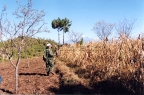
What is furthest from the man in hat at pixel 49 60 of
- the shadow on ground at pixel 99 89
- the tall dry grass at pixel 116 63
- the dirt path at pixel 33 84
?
the shadow on ground at pixel 99 89

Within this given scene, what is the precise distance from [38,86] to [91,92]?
7.06 ft

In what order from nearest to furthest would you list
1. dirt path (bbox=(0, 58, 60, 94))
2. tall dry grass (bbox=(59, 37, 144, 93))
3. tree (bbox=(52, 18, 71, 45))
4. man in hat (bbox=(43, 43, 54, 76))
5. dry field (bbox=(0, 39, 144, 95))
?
tall dry grass (bbox=(59, 37, 144, 93)), dry field (bbox=(0, 39, 144, 95)), dirt path (bbox=(0, 58, 60, 94)), man in hat (bbox=(43, 43, 54, 76)), tree (bbox=(52, 18, 71, 45))

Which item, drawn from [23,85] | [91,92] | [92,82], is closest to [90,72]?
[92,82]

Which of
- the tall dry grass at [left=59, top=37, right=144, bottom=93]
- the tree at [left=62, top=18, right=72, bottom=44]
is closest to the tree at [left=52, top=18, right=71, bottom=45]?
the tree at [left=62, top=18, right=72, bottom=44]

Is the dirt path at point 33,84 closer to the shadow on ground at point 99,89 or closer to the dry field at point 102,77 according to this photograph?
the dry field at point 102,77

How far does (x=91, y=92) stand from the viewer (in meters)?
8.96

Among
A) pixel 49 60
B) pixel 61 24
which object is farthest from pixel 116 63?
pixel 61 24

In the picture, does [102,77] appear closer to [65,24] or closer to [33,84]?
[33,84]

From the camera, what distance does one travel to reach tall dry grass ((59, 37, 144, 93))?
859 centimetres

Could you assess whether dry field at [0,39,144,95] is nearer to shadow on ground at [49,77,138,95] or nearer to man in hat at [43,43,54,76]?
shadow on ground at [49,77,138,95]

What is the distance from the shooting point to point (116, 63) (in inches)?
384

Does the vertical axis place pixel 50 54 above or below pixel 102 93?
above

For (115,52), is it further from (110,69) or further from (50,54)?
(50,54)

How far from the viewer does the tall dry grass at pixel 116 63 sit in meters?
8.59
